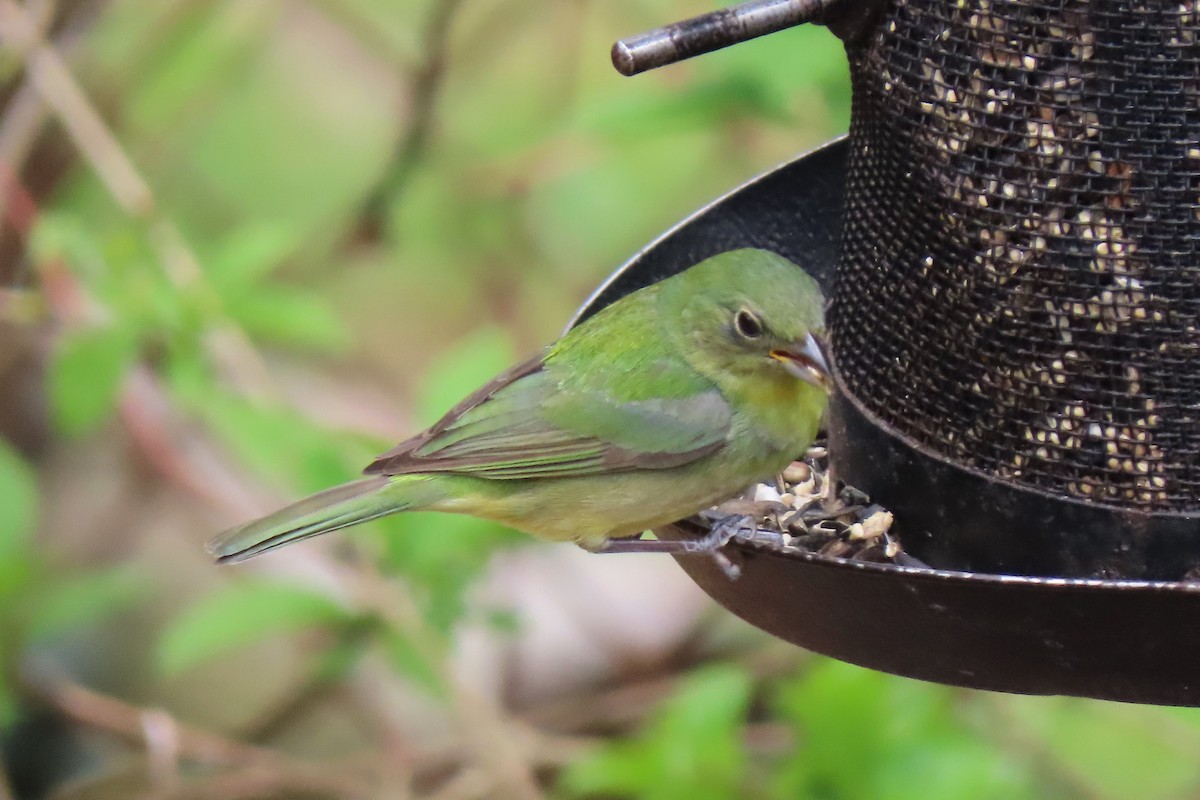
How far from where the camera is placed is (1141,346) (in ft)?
9.18

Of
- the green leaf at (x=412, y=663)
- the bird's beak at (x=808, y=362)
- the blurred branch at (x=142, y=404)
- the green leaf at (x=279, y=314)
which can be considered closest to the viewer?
the bird's beak at (x=808, y=362)

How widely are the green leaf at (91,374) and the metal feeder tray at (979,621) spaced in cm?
236

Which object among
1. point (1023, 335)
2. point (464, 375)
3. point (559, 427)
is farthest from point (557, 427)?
point (1023, 335)

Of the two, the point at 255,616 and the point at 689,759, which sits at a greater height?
the point at 255,616

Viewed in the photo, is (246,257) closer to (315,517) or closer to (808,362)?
(315,517)

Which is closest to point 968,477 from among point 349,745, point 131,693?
point 349,745

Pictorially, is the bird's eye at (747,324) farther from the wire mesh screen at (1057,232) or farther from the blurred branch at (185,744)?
the blurred branch at (185,744)

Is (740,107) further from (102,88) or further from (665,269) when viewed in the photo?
(102,88)

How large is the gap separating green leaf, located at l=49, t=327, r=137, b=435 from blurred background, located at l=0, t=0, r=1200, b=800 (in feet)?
0.05

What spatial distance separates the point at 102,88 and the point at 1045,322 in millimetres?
4861

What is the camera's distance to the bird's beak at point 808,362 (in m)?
3.25

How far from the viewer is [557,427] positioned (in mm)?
3572

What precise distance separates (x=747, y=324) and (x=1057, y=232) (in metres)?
0.83

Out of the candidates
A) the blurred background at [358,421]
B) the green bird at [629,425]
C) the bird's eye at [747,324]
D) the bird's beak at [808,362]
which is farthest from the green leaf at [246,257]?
the bird's beak at [808,362]
